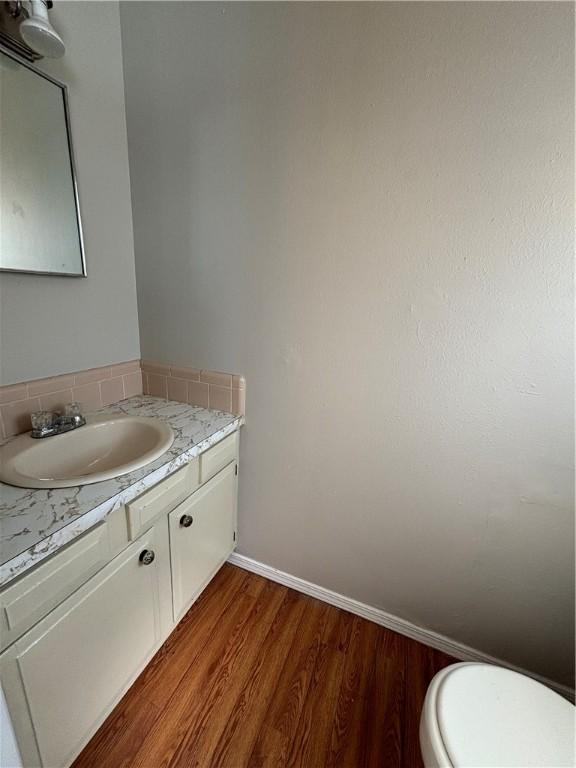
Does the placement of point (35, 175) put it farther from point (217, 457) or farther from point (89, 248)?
point (217, 457)

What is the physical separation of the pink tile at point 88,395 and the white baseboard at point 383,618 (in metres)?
0.96

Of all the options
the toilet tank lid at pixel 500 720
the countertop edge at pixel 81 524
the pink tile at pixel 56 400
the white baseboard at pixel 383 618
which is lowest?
the white baseboard at pixel 383 618

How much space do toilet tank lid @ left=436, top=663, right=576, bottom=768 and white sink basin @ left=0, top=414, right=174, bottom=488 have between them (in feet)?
3.10

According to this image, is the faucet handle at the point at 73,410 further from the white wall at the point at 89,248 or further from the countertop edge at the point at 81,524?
the countertop edge at the point at 81,524

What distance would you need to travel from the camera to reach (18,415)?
991 millimetres

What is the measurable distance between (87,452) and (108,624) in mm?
524

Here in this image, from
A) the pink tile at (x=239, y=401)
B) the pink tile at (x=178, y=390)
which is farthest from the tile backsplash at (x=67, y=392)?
the pink tile at (x=239, y=401)

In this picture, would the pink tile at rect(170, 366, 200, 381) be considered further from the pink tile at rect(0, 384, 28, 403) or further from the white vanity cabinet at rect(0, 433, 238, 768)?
the pink tile at rect(0, 384, 28, 403)

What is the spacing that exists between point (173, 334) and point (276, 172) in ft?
2.43

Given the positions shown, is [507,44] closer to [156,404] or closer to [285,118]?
[285,118]

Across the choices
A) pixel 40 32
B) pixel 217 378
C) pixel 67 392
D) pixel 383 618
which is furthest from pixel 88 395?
pixel 383 618

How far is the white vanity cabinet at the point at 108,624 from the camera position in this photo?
0.64 m

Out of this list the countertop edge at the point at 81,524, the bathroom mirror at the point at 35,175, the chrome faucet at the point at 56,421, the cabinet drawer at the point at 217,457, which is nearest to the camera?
the countertop edge at the point at 81,524

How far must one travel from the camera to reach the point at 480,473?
3.22ft
